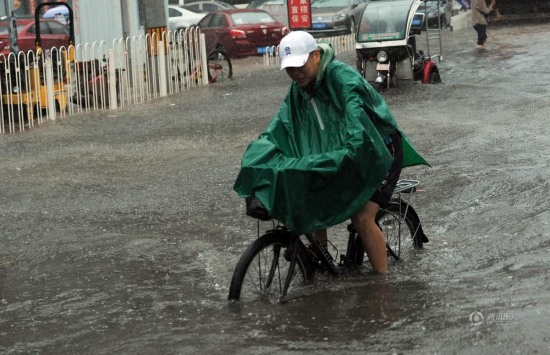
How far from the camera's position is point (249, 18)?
29.0m

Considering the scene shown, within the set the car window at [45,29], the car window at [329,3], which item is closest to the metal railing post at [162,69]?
the car window at [45,29]

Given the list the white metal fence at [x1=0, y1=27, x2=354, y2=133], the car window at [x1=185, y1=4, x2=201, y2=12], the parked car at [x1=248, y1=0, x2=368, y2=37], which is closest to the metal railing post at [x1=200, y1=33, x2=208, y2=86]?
the white metal fence at [x1=0, y1=27, x2=354, y2=133]

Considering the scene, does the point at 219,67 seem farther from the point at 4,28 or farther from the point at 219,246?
the point at 219,246

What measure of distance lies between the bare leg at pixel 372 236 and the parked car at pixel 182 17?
26.0m

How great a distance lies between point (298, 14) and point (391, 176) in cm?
1536

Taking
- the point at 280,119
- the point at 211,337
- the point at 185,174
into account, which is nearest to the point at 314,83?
the point at 280,119

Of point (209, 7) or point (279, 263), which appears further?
point (209, 7)

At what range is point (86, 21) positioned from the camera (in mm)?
20719

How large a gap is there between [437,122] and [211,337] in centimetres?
870

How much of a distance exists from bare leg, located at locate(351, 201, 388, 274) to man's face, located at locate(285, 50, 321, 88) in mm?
805

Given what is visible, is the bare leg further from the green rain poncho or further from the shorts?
the green rain poncho

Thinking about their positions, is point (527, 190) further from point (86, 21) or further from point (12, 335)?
point (86, 21)

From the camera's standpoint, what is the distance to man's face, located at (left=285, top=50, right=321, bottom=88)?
20.8ft

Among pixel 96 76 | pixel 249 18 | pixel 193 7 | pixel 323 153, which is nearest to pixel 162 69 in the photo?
pixel 96 76
